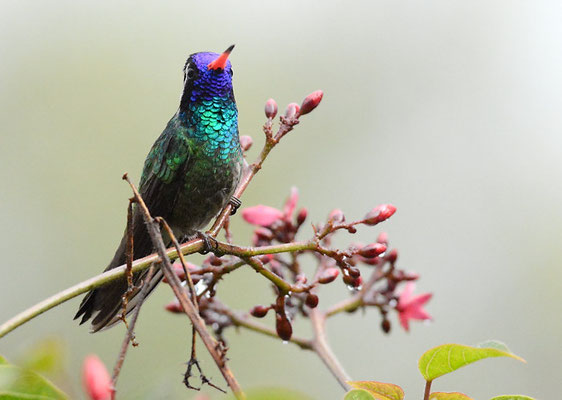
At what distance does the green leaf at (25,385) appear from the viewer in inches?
47.3

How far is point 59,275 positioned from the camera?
8.43 metres

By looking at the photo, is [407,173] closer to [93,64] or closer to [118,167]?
[118,167]

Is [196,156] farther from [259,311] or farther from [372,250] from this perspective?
[372,250]

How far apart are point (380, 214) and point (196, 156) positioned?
1.28 metres

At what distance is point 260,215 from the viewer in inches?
120

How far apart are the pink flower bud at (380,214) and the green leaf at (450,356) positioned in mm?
822

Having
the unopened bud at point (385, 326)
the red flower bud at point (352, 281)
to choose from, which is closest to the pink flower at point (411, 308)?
the unopened bud at point (385, 326)

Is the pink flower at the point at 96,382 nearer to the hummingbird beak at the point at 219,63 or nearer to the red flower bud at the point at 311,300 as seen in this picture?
the red flower bud at the point at 311,300

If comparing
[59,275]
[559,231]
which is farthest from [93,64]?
[559,231]

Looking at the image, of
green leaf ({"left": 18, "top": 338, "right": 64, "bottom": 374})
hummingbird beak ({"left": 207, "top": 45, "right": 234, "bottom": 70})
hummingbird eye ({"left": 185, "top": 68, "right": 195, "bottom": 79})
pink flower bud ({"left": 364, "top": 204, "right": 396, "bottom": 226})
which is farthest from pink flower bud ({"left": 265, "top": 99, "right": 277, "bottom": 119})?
green leaf ({"left": 18, "top": 338, "right": 64, "bottom": 374})

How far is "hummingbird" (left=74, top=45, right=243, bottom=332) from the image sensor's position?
3449 mm

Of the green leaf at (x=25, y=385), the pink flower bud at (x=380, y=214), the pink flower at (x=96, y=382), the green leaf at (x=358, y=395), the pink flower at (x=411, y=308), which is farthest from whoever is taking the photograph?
the pink flower at (x=411, y=308)

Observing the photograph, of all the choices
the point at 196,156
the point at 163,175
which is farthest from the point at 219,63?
the point at 163,175

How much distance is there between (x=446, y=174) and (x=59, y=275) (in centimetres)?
532
